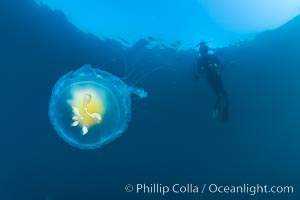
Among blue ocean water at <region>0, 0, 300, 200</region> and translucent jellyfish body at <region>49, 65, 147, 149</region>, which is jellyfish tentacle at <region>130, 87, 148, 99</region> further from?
translucent jellyfish body at <region>49, 65, 147, 149</region>

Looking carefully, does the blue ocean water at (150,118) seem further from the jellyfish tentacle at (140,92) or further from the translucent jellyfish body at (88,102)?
the translucent jellyfish body at (88,102)

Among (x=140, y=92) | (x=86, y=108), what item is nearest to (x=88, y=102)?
(x=86, y=108)

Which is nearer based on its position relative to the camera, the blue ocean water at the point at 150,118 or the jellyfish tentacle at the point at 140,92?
the jellyfish tentacle at the point at 140,92

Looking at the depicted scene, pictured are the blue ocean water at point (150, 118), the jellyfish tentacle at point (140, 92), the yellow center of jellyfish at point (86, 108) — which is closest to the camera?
the yellow center of jellyfish at point (86, 108)

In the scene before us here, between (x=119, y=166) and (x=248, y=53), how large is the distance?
5634 mm

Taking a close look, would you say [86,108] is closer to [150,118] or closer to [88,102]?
[88,102]

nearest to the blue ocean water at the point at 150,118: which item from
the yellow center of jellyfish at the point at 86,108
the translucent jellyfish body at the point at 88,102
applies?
the translucent jellyfish body at the point at 88,102

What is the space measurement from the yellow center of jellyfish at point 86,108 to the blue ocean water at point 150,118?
4.00 metres

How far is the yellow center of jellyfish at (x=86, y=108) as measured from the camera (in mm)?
9305

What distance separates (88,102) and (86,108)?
0.16m

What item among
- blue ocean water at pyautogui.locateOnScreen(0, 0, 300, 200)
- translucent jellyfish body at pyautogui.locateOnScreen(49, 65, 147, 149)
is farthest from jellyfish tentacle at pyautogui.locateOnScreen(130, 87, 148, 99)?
translucent jellyfish body at pyautogui.locateOnScreen(49, 65, 147, 149)

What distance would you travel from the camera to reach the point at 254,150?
560 inches

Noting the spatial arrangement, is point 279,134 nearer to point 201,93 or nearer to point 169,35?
point 201,93

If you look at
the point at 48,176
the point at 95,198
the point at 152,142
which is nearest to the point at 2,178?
the point at 48,176
